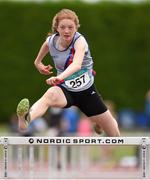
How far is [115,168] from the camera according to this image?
18.3 m

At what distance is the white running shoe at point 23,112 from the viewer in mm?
9055

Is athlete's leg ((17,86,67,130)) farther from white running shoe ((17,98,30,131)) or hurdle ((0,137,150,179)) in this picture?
hurdle ((0,137,150,179))

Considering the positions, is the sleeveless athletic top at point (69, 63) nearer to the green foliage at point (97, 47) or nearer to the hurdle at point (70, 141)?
the hurdle at point (70, 141)

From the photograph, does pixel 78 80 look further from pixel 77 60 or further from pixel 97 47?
pixel 97 47

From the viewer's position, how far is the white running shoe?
356 inches

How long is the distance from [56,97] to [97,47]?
66.0ft

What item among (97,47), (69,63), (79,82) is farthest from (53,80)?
(97,47)

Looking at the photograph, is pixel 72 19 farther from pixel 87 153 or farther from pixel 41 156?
pixel 87 153

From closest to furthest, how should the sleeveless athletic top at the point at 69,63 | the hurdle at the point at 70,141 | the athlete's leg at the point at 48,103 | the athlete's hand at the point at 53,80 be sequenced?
the athlete's hand at the point at 53,80
the hurdle at the point at 70,141
the athlete's leg at the point at 48,103
the sleeveless athletic top at the point at 69,63

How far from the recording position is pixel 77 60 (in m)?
9.29

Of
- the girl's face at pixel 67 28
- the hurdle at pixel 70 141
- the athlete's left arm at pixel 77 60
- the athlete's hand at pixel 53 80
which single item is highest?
the girl's face at pixel 67 28

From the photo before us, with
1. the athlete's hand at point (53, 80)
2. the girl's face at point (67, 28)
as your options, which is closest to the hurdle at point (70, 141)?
the athlete's hand at point (53, 80)

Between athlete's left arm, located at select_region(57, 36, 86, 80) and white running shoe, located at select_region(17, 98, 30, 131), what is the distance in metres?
0.42

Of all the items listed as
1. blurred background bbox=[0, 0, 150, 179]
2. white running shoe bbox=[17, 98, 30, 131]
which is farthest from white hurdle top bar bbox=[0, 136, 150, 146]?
blurred background bbox=[0, 0, 150, 179]
